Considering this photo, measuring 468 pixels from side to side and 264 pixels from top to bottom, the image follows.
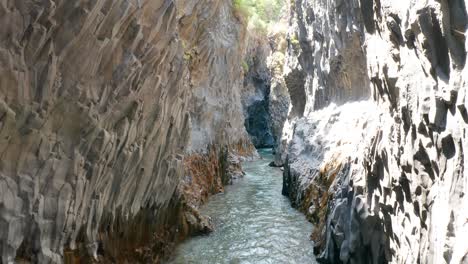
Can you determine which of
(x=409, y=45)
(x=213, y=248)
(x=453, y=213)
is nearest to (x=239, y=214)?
(x=213, y=248)

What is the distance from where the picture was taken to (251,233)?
47.6 ft

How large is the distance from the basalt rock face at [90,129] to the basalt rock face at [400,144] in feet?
15.6

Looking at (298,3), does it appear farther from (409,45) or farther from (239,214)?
(409,45)

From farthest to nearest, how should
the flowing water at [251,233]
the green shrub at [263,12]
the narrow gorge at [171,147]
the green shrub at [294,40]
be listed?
1. the green shrub at [263,12]
2. the green shrub at [294,40]
3. the flowing water at [251,233]
4. the narrow gorge at [171,147]

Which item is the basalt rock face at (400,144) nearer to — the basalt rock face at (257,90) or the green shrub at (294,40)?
the green shrub at (294,40)

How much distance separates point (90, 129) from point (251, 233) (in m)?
7.93

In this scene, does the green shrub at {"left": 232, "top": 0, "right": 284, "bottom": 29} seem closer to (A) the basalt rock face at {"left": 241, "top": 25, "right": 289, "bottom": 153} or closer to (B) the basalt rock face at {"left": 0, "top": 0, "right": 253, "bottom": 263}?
(A) the basalt rock face at {"left": 241, "top": 25, "right": 289, "bottom": 153}

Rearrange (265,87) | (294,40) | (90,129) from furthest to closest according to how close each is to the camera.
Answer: (265,87) < (294,40) < (90,129)

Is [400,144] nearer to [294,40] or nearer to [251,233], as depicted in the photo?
[251,233]

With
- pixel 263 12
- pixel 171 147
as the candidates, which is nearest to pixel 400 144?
pixel 171 147

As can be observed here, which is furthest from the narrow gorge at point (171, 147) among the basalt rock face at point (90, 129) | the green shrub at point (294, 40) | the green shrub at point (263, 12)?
the green shrub at point (263, 12)

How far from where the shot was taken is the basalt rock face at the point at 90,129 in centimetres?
676

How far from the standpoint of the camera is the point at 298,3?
23844mm

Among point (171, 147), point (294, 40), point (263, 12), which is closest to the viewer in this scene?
point (171, 147)
